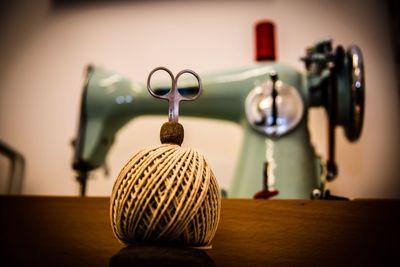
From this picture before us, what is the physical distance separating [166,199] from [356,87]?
47cm

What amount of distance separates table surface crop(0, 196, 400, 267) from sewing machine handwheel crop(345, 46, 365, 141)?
27 centimetres

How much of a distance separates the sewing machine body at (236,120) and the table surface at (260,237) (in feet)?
0.76

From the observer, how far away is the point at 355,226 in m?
0.47

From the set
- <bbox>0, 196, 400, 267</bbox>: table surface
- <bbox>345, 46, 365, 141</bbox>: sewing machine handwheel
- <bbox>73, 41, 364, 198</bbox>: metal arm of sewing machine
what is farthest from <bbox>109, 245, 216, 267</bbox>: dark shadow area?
<bbox>345, 46, 365, 141</bbox>: sewing machine handwheel

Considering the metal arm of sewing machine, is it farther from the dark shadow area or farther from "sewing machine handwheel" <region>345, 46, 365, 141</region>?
the dark shadow area

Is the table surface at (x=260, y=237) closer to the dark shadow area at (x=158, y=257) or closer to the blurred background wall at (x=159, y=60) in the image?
the dark shadow area at (x=158, y=257)

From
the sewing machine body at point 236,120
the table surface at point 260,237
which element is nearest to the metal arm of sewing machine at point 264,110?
the sewing machine body at point 236,120

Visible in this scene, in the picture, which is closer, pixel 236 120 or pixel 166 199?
pixel 166 199

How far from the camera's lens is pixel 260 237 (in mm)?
466

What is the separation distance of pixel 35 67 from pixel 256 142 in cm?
81

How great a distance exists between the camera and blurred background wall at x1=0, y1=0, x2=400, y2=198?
103 centimetres

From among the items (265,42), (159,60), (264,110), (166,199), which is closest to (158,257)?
(166,199)

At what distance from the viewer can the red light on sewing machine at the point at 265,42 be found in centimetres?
83

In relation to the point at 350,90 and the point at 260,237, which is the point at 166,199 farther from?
the point at 350,90
